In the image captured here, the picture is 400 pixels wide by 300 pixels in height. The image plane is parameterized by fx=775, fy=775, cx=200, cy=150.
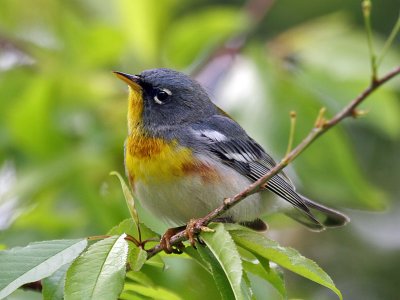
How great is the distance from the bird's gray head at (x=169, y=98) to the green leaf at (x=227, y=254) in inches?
58.2

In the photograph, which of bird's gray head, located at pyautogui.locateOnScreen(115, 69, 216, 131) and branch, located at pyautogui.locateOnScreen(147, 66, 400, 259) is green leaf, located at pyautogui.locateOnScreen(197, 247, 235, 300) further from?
bird's gray head, located at pyautogui.locateOnScreen(115, 69, 216, 131)

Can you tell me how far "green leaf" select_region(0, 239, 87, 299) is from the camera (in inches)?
83.7

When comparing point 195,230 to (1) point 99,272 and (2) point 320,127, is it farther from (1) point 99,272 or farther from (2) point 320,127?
(2) point 320,127

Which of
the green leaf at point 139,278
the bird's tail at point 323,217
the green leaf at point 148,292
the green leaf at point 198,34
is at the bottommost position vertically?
the green leaf at point 148,292

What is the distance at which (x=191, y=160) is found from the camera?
3482 millimetres

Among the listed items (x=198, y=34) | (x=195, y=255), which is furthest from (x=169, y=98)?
(x=195, y=255)

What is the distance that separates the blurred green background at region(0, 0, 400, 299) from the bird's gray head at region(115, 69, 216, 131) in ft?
0.59

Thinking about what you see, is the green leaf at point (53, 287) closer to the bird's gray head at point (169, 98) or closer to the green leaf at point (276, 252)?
the green leaf at point (276, 252)

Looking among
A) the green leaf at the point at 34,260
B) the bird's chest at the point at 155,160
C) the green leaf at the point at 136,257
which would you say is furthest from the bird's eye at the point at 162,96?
the green leaf at the point at 34,260

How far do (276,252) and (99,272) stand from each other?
0.54 meters

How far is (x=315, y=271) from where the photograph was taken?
2.25 m

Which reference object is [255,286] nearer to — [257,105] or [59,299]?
[59,299]

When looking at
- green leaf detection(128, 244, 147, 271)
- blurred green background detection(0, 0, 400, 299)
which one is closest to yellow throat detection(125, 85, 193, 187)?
blurred green background detection(0, 0, 400, 299)

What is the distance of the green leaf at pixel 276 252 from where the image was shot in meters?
2.29
